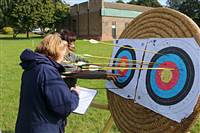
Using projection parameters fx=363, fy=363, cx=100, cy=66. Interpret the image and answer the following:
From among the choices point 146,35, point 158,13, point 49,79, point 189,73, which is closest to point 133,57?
point 146,35

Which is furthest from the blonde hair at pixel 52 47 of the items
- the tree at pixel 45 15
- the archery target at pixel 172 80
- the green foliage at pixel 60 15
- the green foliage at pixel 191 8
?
the green foliage at pixel 191 8

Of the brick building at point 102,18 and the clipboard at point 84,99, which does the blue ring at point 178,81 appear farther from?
the brick building at point 102,18

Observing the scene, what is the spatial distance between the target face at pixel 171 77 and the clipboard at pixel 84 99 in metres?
0.44

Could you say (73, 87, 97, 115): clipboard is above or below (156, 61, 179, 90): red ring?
below

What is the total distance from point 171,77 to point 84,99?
661 millimetres

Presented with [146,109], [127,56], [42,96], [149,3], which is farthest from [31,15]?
[42,96]

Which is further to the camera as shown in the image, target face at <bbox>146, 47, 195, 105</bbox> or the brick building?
the brick building

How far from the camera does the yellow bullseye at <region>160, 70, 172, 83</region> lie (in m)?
2.07

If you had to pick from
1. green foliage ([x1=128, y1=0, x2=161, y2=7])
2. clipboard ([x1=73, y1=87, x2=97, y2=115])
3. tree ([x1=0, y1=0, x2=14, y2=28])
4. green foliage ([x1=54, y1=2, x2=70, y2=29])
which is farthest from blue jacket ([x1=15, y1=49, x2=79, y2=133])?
green foliage ([x1=128, y1=0, x2=161, y2=7])

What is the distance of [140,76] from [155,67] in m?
0.14

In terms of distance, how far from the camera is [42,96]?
1.93 m

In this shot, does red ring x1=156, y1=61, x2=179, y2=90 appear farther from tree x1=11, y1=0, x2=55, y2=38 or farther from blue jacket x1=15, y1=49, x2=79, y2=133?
tree x1=11, y1=0, x2=55, y2=38

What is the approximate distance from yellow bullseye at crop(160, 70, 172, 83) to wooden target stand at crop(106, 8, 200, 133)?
0.20m

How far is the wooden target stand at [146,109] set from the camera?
192cm
